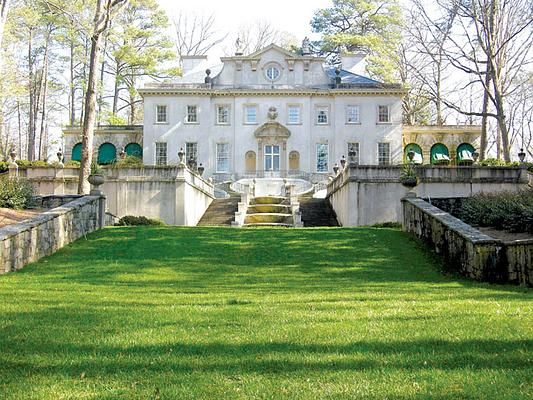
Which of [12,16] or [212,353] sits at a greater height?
[12,16]

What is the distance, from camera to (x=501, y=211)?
15820 millimetres

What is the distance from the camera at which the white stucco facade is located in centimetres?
4500

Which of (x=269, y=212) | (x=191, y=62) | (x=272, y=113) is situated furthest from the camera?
(x=191, y=62)

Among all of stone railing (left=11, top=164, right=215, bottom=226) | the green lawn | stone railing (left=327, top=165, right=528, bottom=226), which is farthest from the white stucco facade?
the green lawn

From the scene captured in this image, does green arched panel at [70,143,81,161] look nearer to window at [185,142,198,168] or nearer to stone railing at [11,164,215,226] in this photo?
window at [185,142,198,168]

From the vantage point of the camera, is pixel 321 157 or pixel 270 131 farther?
pixel 321 157

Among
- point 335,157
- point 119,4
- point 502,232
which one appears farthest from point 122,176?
point 335,157

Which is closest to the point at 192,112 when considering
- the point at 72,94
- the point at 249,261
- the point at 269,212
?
the point at 72,94

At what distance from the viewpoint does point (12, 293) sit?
917 centimetres

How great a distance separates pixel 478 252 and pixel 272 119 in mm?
34299

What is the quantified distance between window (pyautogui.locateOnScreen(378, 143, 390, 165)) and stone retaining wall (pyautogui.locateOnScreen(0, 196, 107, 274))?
2967cm

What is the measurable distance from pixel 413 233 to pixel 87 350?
41.1ft

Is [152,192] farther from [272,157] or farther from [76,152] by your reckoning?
[76,152]

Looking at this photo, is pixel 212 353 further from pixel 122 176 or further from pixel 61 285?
Answer: pixel 122 176
